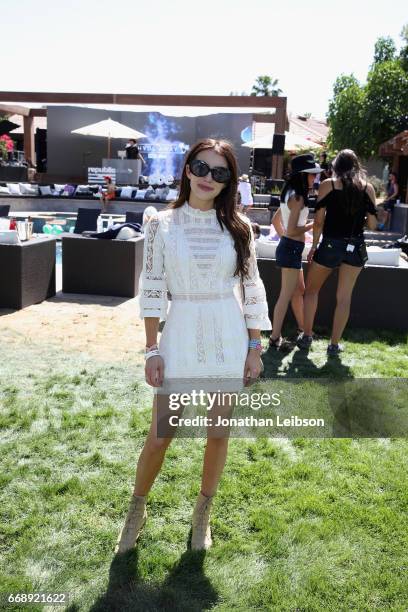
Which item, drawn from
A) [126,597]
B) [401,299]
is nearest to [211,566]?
[126,597]

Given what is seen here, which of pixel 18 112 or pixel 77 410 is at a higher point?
pixel 18 112

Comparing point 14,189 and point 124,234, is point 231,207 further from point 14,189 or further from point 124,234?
point 14,189

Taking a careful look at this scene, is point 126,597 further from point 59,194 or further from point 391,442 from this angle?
point 59,194

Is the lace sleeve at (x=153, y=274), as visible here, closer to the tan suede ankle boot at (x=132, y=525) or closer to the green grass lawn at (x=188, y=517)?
the tan suede ankle boot at (x=132, y=525)

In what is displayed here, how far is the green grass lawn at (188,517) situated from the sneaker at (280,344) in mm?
1600

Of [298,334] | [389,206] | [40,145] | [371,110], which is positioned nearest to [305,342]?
[298,334]

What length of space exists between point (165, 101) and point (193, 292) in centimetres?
2067

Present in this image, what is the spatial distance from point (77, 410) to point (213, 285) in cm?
185

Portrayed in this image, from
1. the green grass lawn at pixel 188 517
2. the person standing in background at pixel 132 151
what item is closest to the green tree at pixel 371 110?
the person standing in background at pixel 132 151

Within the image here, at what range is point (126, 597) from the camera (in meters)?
2.02

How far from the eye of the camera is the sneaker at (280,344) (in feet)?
15.9

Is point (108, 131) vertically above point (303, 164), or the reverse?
point (108, 131)

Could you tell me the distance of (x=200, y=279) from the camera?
204 cm

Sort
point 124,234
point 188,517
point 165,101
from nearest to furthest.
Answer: point 188,517 → point 124,234 → point 165,101
